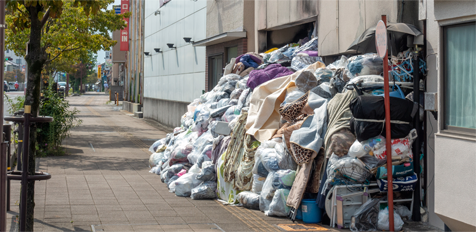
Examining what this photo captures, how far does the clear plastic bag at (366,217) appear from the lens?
6.75 metres

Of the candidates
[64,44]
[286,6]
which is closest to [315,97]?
[286,6]

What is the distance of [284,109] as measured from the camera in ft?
26.9

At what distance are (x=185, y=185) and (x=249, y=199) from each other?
4.93ft

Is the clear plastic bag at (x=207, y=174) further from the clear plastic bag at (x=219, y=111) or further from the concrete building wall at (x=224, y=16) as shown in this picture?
the concrete building wall at (x=224, y=16)

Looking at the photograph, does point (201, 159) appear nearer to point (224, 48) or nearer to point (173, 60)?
point (224, 48)

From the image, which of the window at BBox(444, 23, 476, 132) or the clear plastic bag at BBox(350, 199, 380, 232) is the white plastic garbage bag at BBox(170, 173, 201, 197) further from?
the window at BBox(444, 23, 476, 132)

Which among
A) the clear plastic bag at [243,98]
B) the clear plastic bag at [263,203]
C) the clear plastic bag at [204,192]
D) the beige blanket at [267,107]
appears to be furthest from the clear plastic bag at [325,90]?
the clear plastic bag at [204,192]

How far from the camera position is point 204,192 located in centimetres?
883

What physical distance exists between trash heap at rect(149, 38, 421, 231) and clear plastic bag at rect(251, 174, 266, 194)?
0.01 m

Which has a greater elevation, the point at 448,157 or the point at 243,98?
the point at 243,98

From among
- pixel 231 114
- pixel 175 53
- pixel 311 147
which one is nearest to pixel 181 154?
pixel 231 114

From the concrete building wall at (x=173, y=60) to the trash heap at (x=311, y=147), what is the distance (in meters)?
9.48

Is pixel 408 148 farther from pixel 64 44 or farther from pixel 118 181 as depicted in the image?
pixel 64 44

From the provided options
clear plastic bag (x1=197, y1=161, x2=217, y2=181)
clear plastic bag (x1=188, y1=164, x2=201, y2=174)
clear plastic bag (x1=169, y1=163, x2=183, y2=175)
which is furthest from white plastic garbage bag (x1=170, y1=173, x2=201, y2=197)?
clear plastic bag (x1=169, y1=163, x2=183, y2=175)
